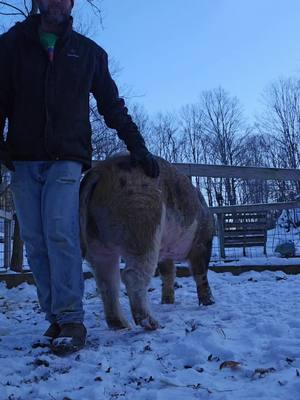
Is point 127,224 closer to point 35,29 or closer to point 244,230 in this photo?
point 35,29

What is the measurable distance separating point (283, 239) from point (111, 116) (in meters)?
8.90

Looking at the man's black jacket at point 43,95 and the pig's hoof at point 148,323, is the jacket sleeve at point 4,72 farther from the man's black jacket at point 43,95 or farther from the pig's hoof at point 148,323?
the pig's hoof at point 148,323

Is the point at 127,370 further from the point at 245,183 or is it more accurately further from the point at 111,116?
the point at 245,183

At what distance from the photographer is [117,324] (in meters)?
3.78

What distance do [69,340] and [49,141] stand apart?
137 centimetres

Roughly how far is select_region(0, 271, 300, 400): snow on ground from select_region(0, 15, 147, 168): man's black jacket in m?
1.36

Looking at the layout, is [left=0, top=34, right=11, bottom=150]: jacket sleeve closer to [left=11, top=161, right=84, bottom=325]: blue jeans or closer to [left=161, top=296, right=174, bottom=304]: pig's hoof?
[left=11, top=161, right=84, bottom=325]: blue jeans

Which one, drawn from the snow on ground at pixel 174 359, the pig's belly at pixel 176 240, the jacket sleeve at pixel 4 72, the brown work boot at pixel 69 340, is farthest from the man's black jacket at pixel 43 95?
the snow on ground at pixel 174 359

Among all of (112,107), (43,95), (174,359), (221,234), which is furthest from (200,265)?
(221,234)

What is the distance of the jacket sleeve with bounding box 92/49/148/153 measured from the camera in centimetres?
376

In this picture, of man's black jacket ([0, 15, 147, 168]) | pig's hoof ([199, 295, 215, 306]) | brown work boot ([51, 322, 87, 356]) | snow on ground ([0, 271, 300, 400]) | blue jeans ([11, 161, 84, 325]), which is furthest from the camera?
pig's hoof ([199, 295, 215, 306])

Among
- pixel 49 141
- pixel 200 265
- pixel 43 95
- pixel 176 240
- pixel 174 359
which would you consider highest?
pixel 43 95

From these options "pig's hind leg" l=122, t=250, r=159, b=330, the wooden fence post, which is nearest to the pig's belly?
"pig's hind leg" l=122, t=250, r=159, b=330

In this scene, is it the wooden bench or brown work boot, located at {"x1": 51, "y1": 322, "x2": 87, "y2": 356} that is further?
the wooden bench
